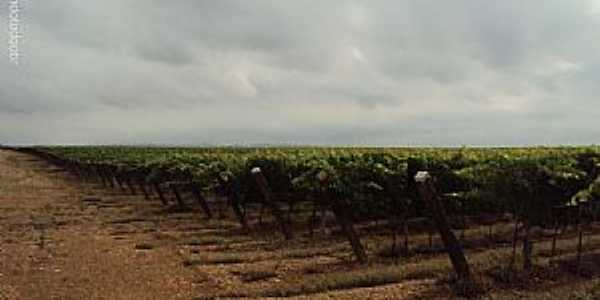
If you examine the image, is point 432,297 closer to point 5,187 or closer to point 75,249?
point 75,249

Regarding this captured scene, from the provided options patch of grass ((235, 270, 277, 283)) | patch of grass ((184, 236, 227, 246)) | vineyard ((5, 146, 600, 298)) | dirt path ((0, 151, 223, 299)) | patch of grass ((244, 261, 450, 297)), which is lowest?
dirt path ((0, 151, 223, 299))

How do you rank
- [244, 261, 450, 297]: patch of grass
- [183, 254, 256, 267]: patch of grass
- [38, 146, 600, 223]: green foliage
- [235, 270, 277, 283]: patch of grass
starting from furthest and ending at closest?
[183, 254, 256, 267]: patch of grass → [38, 146, 600, 223]: green foliage → [235, 270, 277, 283]: patch of grass → [244, 261, 450, 297]: patch of grass

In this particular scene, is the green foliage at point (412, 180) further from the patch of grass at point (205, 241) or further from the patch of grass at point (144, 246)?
the patch of grass at point (144, 246)

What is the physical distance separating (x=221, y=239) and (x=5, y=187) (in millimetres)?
30649

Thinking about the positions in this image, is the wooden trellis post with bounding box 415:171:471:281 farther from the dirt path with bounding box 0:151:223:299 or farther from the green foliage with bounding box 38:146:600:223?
the dirt path with bounding box 0:151:223:299

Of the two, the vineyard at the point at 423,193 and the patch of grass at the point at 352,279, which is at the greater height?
the vineyard at the point at 423,193

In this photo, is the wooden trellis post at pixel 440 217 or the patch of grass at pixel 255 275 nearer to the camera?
the wooden trellis post at pixel 440 217

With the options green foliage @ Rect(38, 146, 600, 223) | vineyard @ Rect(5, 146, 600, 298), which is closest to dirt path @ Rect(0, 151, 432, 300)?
vineyard @ Rect(5, 146, 600, 298)

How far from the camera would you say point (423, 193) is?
37.4ft

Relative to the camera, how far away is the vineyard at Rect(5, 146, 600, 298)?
1379 centimetres

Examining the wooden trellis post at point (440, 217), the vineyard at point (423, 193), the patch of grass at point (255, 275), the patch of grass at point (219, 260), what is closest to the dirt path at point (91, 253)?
the patch of grass at point (219, 260)

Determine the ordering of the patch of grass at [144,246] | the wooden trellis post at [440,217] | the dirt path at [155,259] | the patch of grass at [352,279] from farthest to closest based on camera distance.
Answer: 1. the patch of grass at [144,246]
2. the dirt path at [155,259]
3. the patch of grass at [352,279]
4. the wooden trellis post at [440,217]

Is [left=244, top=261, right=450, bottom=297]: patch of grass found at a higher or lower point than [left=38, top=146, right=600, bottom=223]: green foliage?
lower

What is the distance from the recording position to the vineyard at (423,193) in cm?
1379
